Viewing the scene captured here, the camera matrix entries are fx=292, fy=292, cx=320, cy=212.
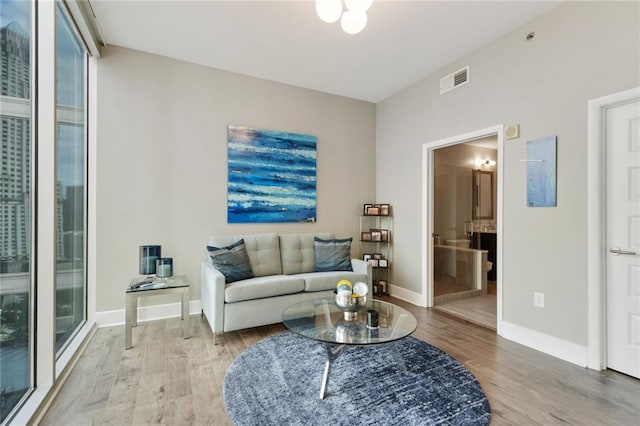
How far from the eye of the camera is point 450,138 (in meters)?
3.41

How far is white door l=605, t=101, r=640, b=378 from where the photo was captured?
6.89 feet

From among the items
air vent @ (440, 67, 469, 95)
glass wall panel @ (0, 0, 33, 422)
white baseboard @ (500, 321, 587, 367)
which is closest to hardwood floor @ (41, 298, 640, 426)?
white baseboard @ (500, 321, 587, 367)

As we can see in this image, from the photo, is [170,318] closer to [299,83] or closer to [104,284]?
[104,284]

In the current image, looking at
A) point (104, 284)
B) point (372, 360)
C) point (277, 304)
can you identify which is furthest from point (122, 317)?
point (372, 360)

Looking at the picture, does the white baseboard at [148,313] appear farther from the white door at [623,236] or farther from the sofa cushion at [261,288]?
the white door at [623,236]

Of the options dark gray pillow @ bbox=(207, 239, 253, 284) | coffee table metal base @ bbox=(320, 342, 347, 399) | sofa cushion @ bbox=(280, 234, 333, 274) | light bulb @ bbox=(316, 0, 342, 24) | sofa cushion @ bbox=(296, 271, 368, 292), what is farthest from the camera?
Result: sofa cushion @ bbox=(280, 234, 333, 274)

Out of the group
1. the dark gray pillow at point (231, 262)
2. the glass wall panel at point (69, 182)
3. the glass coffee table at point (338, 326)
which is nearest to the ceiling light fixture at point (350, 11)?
the glass wall panel at point (69, 182)

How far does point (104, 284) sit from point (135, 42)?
2.51 metres

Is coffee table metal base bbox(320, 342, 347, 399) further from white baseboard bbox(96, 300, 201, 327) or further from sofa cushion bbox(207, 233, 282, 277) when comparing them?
white baseboard bbox(96, 300, 201, 327)

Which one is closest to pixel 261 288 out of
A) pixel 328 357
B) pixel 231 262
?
pixel 231 262

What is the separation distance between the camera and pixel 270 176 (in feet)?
12.5

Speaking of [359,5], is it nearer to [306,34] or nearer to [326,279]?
[306,34]

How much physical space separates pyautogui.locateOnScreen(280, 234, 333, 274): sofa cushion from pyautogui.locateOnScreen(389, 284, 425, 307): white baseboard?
1.35 m

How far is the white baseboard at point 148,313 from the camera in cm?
298
